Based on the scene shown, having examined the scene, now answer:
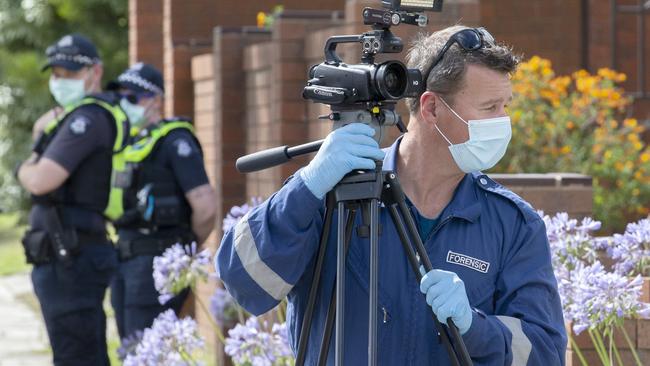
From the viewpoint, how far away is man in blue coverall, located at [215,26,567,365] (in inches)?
118

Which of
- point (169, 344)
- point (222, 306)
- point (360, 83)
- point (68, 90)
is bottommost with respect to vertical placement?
point (222, 306)

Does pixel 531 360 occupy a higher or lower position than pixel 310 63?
lower

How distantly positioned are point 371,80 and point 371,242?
13.3 inches

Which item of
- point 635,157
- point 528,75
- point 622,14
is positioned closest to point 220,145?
point 528,75

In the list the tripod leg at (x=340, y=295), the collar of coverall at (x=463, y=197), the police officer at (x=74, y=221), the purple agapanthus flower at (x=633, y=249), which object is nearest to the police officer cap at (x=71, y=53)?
the police officer at (x=74, y=221)

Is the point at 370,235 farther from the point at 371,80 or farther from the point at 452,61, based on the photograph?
the point at 452,61

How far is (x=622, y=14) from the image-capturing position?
9484 millimetres

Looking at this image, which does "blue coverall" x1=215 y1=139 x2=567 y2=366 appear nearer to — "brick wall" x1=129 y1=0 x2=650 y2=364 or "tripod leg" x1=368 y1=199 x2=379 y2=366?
"tripod leg" x1=368 y1=199 x2=379 y2=366

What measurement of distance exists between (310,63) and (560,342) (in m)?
3.85

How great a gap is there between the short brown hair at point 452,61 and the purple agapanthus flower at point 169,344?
2138 millimetres

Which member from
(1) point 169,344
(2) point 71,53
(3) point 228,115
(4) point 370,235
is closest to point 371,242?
(4) point 370,235

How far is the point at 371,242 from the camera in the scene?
9.27 ft

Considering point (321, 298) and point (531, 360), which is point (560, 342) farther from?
point (321, 298)

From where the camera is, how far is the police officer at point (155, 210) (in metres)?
6.53
